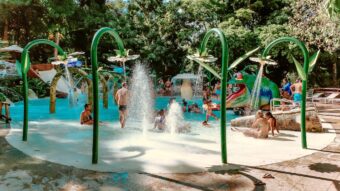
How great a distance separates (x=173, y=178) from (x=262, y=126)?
4.98 m

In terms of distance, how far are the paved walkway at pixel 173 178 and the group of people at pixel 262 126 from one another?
2780 mm

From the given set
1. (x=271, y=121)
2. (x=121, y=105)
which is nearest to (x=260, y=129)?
(x=271, y=121)

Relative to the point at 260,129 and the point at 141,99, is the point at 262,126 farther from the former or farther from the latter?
the point at 141,99

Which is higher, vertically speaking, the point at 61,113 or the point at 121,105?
the point at 121,105

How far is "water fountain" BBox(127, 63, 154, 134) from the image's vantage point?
1600 cm

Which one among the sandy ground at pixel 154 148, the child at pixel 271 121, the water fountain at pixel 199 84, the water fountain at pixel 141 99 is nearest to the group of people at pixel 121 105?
the sandy ground at pixel 154 148

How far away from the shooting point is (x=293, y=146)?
388 inches

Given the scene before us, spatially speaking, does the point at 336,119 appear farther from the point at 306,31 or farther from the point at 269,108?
the point at 306,31

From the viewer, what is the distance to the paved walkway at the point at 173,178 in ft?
20.6

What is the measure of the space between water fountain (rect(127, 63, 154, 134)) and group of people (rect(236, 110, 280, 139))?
3617mm

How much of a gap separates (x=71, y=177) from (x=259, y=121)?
6.25 meters

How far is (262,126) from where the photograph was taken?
35.7ft

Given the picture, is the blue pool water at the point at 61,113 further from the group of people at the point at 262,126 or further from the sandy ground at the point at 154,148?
the group of people at the point at 262,126

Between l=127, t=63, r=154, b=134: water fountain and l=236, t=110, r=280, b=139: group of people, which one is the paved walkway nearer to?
l=236, t=110, r=280, b=139: group of people
